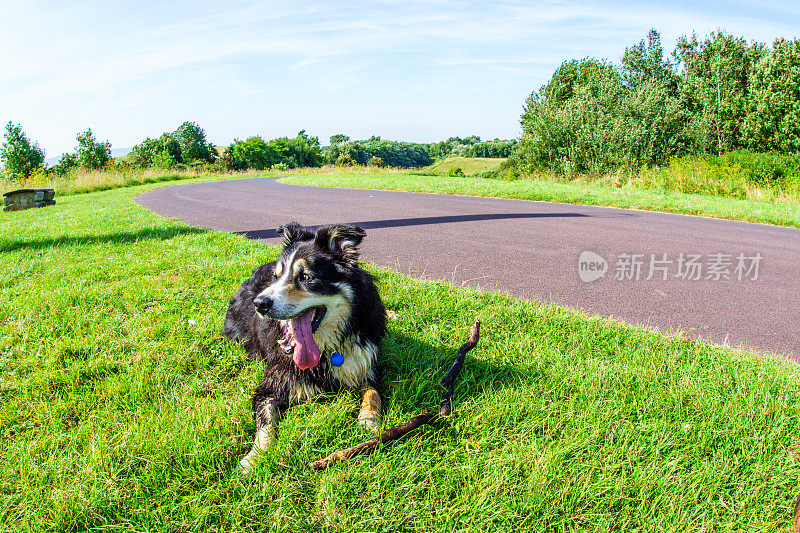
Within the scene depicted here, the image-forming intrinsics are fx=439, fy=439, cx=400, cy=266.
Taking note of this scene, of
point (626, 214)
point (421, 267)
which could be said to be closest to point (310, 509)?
point (421, 267)

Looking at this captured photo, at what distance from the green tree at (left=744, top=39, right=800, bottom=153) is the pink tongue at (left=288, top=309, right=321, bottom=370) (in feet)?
112

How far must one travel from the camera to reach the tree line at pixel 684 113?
24766 mm

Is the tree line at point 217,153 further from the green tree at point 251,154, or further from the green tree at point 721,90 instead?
the green tree at point 721,90

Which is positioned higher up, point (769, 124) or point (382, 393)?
point (769, 124)

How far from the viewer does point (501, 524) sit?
78.3 inches

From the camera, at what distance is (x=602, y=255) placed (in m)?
7.00

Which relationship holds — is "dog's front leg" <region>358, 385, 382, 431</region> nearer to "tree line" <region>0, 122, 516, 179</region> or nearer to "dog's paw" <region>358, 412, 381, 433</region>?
"dog's paw" <region>358, 412, 381, 433</region>

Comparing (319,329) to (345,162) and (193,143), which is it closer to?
(345,162)

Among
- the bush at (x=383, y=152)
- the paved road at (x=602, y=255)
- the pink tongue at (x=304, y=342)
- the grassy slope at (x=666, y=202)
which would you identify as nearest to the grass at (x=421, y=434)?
the pink tongue at (x=304, y=342)

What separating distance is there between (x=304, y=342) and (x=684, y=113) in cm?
3232

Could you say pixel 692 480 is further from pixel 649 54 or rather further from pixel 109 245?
pixel 649 54

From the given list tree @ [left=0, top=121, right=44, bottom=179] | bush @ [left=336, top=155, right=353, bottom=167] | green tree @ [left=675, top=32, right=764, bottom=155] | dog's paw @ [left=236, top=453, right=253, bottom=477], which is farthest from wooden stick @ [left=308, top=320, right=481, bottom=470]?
tree @ [left=0, top=121, right=44, bottom=179]

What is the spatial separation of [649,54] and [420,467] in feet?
128

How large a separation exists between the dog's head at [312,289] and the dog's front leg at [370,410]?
0.40m
